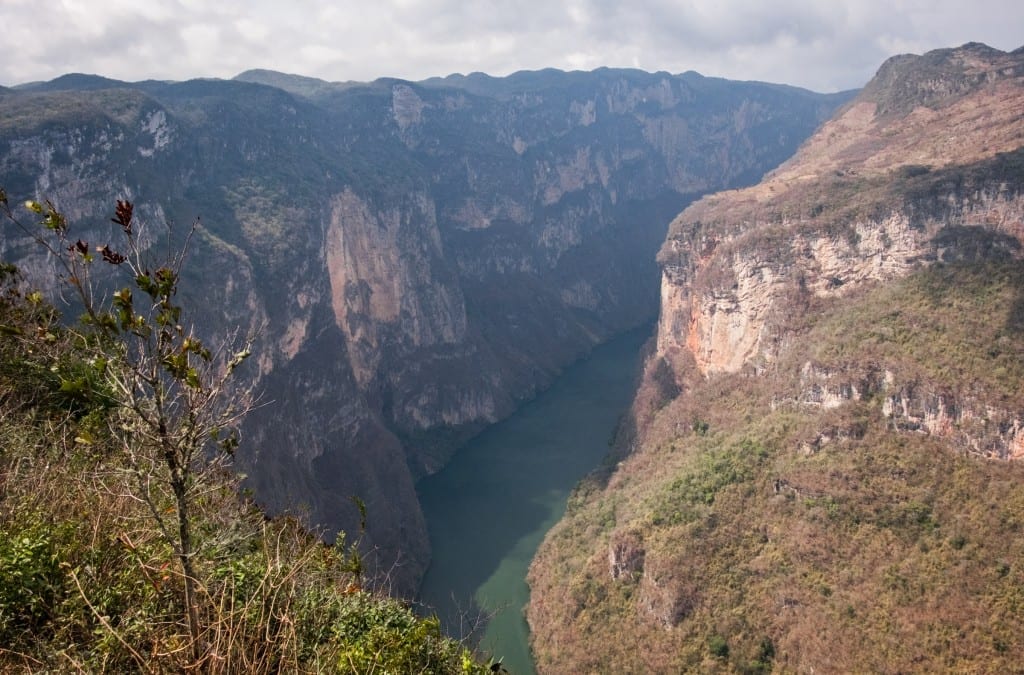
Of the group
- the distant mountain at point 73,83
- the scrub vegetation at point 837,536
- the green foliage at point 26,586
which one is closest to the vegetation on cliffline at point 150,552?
the green foliage at point 26,586

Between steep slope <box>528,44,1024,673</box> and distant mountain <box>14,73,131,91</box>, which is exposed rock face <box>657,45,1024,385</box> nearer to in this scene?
steep slope <box>528,44,1024,673</box>

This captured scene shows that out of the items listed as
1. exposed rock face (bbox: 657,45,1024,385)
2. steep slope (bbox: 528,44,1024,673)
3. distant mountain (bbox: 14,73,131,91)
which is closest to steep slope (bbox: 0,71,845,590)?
distant mountain (bbox: 14,73,131,91)

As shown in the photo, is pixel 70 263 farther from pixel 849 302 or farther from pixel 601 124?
pixel 601 124

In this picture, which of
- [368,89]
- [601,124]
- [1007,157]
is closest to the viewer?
[1007,157]

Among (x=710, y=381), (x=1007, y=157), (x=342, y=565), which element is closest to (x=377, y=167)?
(x=710, y=381)

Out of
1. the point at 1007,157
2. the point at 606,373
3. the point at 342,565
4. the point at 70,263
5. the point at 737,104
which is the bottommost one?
the point at 606,373

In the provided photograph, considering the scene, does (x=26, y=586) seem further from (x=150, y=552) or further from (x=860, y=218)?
(x=860, y=218)
